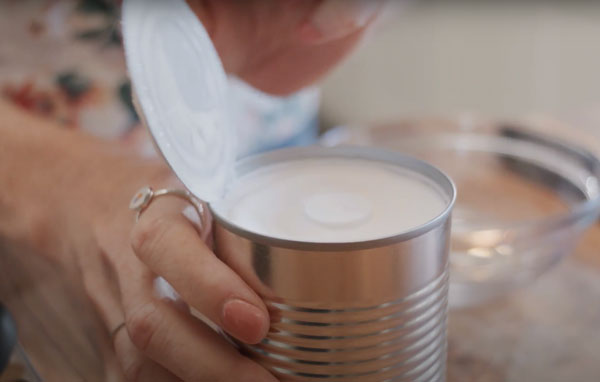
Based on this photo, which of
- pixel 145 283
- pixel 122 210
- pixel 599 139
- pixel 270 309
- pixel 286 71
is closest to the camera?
pixel 270 309

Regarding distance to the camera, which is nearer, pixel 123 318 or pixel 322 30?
pixel 123 318

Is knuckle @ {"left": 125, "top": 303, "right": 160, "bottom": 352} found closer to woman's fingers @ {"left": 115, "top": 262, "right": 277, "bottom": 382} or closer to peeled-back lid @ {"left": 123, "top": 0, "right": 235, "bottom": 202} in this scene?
woman's fingers @ {"left": 115, "top": 262, "right": 277, "bottom": 382}

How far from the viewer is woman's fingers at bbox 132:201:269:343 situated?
0.39 metres

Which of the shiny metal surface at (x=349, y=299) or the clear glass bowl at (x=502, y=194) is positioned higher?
the shiny metal surface at (x=349, y=299)

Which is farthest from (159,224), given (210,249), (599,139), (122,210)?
(599,139)

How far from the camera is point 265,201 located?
473mm

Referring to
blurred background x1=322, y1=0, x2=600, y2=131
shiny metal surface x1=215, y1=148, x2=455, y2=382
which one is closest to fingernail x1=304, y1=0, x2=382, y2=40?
shiny metal surface x1=215, y1=148, x2=455, y2=382

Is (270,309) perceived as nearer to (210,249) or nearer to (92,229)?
(210,249)

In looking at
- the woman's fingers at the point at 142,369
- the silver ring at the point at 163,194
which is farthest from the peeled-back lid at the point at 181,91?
the woman's fingers at the point at 142,369

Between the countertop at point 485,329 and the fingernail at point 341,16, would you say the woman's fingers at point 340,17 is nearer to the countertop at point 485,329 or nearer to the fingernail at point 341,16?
the fingernail at point 341,16

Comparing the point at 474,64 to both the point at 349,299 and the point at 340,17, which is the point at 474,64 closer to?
the point at 340,17

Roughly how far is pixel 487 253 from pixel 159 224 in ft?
1.26

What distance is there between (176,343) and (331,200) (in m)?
0.16

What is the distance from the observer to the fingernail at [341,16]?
2.22 ft
